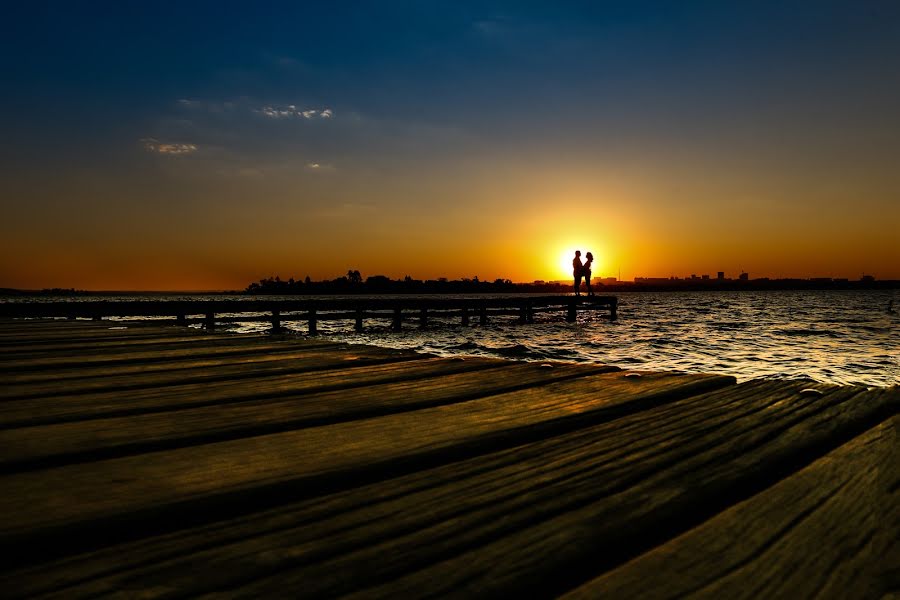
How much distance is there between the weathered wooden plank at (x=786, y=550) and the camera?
26.0 inches

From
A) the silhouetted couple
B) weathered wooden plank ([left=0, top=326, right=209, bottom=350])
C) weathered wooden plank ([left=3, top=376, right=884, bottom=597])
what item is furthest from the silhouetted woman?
weathered wooden plank ([left=3, top=376, right=884, bottom=597])

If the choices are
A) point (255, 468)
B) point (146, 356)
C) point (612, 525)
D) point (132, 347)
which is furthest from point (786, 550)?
point (132, 347)

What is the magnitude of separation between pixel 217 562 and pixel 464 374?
1.72 m

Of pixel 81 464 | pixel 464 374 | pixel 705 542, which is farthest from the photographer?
pixel 464 374

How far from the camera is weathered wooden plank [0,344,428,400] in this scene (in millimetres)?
2229

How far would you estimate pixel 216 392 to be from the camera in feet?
6.88

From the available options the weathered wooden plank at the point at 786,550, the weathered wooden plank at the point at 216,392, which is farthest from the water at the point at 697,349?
the weathered wooden plank at the point at 786,550

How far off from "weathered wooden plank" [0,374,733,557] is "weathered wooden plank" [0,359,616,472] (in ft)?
0.29

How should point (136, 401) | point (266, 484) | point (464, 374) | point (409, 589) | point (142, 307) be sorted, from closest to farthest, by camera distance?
point (409, 589) < point (266, 484) < point (136, 401) < point (464, 374) < point (142, 307)

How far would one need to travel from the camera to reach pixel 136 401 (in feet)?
6.30

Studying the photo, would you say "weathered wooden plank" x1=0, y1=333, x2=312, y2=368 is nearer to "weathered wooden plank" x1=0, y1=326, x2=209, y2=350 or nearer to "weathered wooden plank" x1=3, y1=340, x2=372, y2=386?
"weathered wooden plank" x1=0, y1=326, x2=209, y2=350

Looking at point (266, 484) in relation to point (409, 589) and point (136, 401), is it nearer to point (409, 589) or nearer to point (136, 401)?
point (409, 589)

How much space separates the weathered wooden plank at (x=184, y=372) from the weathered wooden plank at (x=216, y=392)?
0.04 m

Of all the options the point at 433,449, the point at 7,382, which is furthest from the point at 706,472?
the point at 7,382
